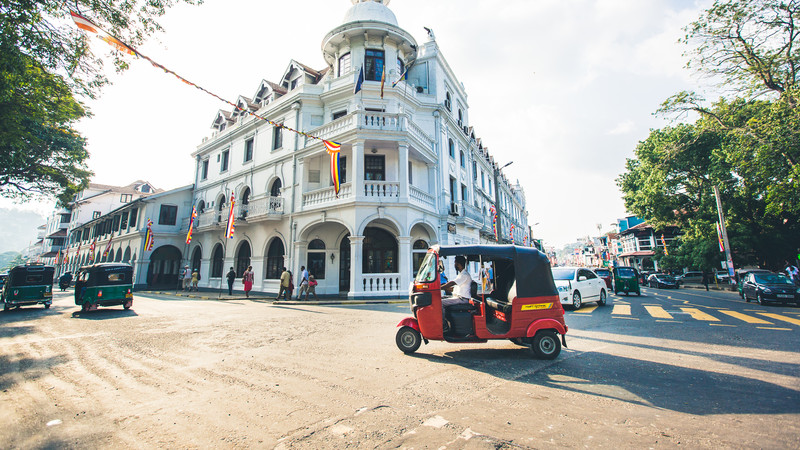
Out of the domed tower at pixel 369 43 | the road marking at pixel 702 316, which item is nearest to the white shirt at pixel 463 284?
the road marking at pixel 702 316

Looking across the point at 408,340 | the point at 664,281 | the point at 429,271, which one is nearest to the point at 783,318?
the point at 429,271

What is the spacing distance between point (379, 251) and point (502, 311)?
12.2 metres

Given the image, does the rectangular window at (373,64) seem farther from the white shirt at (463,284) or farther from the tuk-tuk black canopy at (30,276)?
the tuk-tuk black canopy at (30,276)

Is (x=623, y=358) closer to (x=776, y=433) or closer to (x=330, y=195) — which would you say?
(x=776, y=433)

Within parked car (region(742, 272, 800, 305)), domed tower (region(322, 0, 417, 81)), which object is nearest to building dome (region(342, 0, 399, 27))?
domed tower (region(322, 0, 417, 81))

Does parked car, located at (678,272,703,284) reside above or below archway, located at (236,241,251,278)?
below

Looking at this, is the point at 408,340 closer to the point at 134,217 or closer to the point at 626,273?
the point at 626,273

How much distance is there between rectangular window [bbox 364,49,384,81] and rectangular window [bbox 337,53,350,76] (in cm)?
118

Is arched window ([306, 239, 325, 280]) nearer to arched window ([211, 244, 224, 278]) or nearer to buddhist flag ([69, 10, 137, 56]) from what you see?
arched window ([211, 244, 224, 278])

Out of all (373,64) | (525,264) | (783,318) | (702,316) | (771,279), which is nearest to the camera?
(525,264)

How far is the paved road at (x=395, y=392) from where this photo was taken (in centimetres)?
279

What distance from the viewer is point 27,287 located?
1394cm

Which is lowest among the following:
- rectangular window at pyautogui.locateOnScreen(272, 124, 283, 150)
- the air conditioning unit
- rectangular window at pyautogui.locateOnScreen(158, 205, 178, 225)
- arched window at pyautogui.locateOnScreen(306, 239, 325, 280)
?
arched window at pyautogui.locateOnScreen(306, 239, 325, 280)

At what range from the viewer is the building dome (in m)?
19.3
